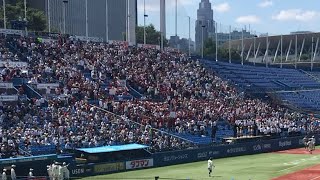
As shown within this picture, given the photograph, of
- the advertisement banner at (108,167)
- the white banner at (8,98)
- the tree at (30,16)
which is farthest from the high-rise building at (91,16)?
the advertisement banner at (108,167)

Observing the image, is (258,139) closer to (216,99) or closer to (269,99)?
(216,99)

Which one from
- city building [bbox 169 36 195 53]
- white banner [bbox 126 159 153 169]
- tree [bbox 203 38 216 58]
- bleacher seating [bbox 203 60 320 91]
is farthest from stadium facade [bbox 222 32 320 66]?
white banner [bbox 126 159 153 169]

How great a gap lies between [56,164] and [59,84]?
643 inches

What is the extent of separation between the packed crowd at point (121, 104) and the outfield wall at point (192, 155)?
104 centimetres

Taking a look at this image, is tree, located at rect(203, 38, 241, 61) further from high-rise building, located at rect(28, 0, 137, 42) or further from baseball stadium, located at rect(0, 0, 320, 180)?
baseball stadium, located at rect(0, 0, 320, 180)

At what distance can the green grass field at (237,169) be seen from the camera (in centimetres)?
3500

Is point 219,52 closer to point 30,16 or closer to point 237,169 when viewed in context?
point 30,16

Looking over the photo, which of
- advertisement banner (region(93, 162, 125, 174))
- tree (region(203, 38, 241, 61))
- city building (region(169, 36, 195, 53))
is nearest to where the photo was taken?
advertisement banner (region(93, 162, 125, 174))

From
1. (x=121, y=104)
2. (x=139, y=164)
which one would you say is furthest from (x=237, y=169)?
(x=121, y=104)

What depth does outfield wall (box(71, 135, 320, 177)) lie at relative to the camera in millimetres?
36688

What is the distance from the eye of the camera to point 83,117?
42219 millimetres

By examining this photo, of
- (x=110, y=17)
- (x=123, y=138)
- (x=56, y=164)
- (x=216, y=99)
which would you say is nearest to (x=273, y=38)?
(x=110, y=17)

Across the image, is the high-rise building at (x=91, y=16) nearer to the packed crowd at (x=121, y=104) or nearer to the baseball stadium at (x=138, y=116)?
the baseball stadium at (x=138, y=116)

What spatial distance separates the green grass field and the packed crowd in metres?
3.43
